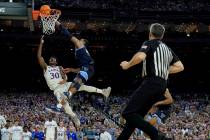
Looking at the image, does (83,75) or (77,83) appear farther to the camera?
(77,83)

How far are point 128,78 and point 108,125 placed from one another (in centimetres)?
1425

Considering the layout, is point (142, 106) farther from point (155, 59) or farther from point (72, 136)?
point (72, 136)

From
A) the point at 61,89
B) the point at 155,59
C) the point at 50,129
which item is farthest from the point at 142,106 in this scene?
the point at 50,129

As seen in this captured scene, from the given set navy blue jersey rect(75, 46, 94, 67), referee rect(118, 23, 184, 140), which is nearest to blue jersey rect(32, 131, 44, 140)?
navy blue jersey rect(75, 46, 94, 67)

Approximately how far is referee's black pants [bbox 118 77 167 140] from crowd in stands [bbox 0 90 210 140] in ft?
47.3

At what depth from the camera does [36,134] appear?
21641 mm

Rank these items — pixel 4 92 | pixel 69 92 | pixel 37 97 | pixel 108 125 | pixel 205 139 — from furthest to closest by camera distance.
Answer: pixel 4 92 < pixel 37 97 < pixel 108 125 < pixel 205 139 < pixel 69 92

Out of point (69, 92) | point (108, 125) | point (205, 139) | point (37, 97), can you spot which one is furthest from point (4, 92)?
point (69, 92)

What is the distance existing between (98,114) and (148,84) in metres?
23.0

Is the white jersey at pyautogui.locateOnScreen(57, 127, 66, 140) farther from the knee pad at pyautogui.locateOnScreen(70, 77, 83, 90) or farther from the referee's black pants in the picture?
the referee's black pants

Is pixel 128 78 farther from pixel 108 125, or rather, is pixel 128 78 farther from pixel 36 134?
pixel 36 134

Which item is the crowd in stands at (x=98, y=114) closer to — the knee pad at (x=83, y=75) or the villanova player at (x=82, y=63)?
the villanova player at (x=82, y=63)

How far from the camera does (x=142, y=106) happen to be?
759cm

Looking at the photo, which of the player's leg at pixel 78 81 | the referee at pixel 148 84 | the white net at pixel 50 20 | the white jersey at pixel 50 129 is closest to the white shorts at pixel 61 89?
the player's leg at pixel 78 81
